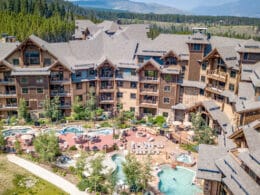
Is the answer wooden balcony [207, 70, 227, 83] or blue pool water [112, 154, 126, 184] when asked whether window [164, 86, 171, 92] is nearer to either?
wooden balcony [207, 70, 227, 83]

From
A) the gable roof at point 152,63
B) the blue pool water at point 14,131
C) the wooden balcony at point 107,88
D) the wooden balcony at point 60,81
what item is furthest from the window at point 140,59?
the blue pool water at point 14,131

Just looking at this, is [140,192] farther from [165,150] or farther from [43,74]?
[43,74]

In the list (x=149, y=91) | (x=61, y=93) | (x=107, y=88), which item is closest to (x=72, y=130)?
(x=61, y=93)

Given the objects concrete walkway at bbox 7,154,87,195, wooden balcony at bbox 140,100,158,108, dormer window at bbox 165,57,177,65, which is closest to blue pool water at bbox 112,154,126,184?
concrete walkway at bbox 7,154,87,195

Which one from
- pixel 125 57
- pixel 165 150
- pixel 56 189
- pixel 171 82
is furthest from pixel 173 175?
pixel 125 57

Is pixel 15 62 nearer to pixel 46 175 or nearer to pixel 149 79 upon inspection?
pixel 149 79
